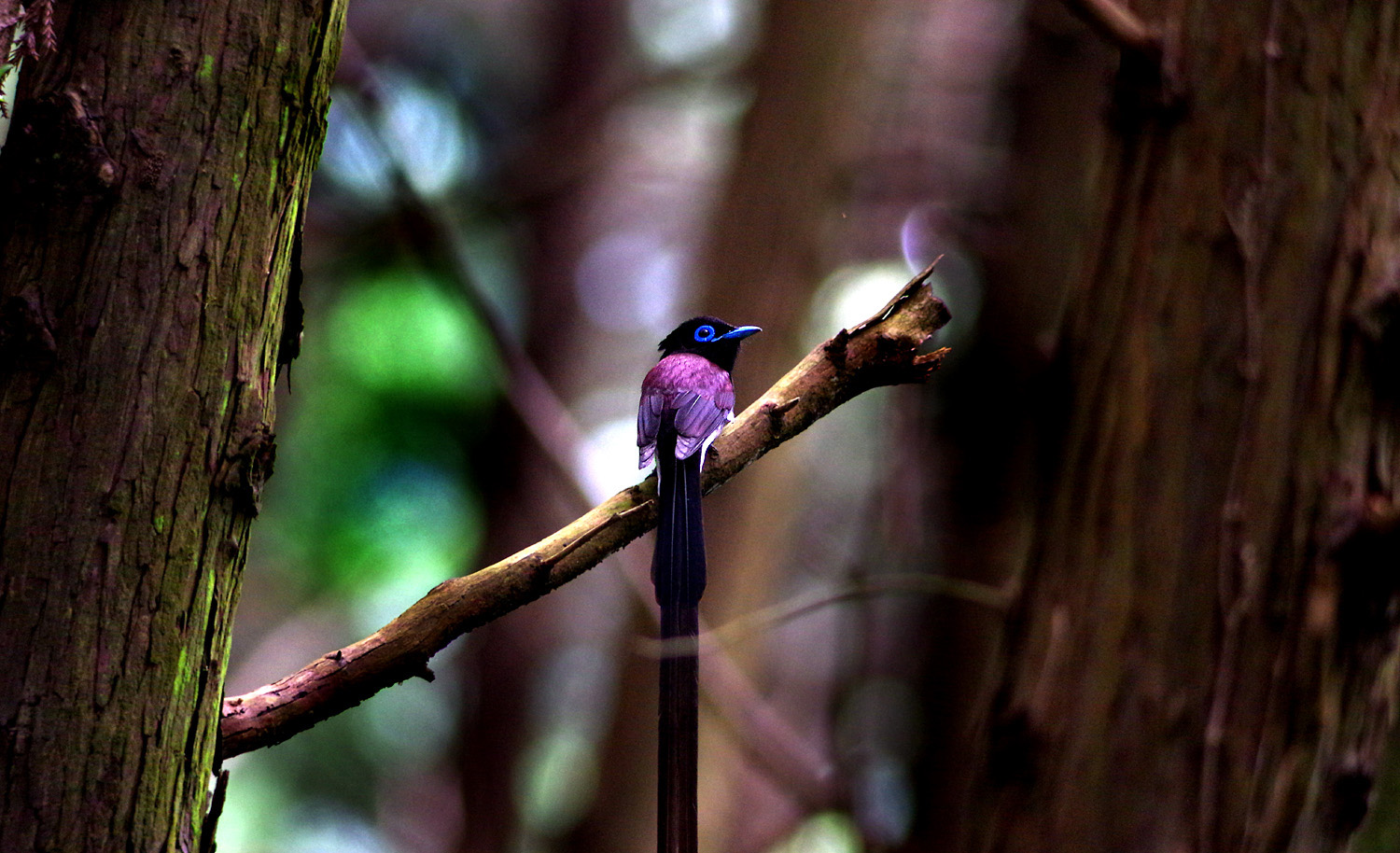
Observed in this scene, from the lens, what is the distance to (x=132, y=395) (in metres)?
1.68

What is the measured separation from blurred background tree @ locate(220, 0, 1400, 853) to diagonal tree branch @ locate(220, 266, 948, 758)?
1.26m

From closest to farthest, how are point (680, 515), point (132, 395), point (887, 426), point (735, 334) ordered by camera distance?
1. point (132, 395)
2. point (680, 515)
3. point (735, 334)
4. point (887, 426)

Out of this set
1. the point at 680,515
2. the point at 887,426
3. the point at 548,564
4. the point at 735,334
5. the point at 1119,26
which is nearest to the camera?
the point at 548,564

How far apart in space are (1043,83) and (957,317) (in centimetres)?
134

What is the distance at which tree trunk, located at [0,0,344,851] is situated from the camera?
161 centimetres

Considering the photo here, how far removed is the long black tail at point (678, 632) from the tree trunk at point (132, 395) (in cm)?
69

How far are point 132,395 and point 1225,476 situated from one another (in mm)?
2599

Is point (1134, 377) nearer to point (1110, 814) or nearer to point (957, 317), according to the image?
point (1110, 814)

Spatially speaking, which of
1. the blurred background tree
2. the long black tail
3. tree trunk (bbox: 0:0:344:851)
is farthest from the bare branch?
tree trunk (bbox: 0:0:344:851)

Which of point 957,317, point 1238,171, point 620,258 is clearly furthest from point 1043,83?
point 620,258

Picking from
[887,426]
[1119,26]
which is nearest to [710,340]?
[1119,26]

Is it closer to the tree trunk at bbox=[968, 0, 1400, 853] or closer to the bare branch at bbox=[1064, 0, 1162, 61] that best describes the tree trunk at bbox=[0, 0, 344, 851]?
the bare branch at bbox=[1064, 0, 1162, 61]

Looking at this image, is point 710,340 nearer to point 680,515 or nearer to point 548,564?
point 680,515

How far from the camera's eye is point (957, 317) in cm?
648
